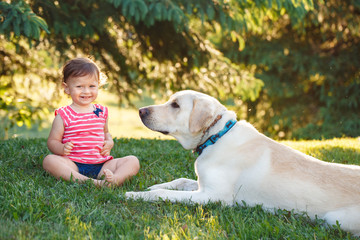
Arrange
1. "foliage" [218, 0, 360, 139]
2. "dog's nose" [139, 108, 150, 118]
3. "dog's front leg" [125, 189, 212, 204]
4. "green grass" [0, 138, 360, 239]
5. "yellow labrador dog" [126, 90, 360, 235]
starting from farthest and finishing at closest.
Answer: "foliage" [218, 0, 360, 139], "dog's nose" [139, 108, 150, 118], "dog's front leg" [125, 189, 212, 204], "yellow labrador dog" [126, 90, 360, 235], "green grass" [0, 138, 360, 239]

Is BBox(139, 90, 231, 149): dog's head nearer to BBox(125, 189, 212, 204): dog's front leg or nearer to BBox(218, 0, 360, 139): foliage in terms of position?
BBox(125, 189, 212, 204): dog's front leg

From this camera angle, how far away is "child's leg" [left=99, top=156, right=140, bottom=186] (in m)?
3.63

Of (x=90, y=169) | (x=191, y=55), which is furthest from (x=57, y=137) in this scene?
(x=191, y=55)

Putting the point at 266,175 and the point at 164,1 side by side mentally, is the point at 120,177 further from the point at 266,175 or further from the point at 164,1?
the point at 164,1

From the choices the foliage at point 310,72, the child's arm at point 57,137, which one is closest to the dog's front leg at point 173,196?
the child's arm at point 57,137

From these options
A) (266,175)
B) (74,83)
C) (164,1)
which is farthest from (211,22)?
(266,175)

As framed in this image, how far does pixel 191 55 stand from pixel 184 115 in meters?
3.87

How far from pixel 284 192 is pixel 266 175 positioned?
20 cm

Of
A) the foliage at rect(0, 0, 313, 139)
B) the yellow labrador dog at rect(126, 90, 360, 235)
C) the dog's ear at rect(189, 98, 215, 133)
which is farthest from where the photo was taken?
the foliage at rect(0, 0, 313, 139)

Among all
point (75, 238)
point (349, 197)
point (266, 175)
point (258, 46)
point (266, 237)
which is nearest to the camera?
point (75, 238)

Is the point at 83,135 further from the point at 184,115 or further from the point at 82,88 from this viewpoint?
the point at 184,115

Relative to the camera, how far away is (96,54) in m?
6.89

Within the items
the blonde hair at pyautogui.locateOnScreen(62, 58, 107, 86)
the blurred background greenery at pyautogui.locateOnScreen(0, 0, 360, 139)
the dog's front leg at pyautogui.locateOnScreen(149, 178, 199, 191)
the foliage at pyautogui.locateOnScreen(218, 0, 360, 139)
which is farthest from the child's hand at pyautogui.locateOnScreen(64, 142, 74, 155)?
the foliage at pyautogui.locateOnScreen(218, 0, 360, 139)

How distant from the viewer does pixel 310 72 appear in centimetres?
1089
